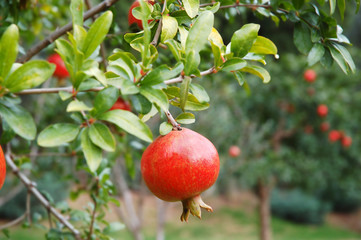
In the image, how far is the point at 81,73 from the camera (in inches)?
23.5

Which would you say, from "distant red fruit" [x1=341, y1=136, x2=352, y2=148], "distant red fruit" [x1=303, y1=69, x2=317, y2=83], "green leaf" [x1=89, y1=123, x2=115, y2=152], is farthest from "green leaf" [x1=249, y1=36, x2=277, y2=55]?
"distant red fruit" [x1=341, y1=136, x2=352, y2=148]

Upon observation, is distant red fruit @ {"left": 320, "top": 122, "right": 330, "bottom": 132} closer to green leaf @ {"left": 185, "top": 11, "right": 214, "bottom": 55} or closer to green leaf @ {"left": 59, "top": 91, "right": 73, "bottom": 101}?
green leaf @ {"left": 185, "top": 11, "right": 214, "bottom": 55}

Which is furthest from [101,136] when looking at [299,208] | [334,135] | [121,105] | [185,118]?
[299,208]

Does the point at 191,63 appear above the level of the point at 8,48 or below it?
below

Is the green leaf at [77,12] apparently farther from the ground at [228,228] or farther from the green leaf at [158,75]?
the ground at [228,228]

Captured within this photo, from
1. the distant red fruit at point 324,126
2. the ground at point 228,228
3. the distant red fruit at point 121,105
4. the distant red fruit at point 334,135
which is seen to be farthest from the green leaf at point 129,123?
the ground at point 228,228

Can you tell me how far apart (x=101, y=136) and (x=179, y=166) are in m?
0.16

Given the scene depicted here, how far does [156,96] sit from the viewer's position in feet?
2.00

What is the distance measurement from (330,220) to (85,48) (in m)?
10.2

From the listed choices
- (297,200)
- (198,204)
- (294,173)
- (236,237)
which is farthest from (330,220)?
(198,204)

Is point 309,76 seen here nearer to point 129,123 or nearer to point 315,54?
point 315,54

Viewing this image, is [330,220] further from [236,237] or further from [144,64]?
[144,64]

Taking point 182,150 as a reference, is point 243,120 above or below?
below

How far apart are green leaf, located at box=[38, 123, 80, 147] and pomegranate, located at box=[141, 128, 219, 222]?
0.17 metres
